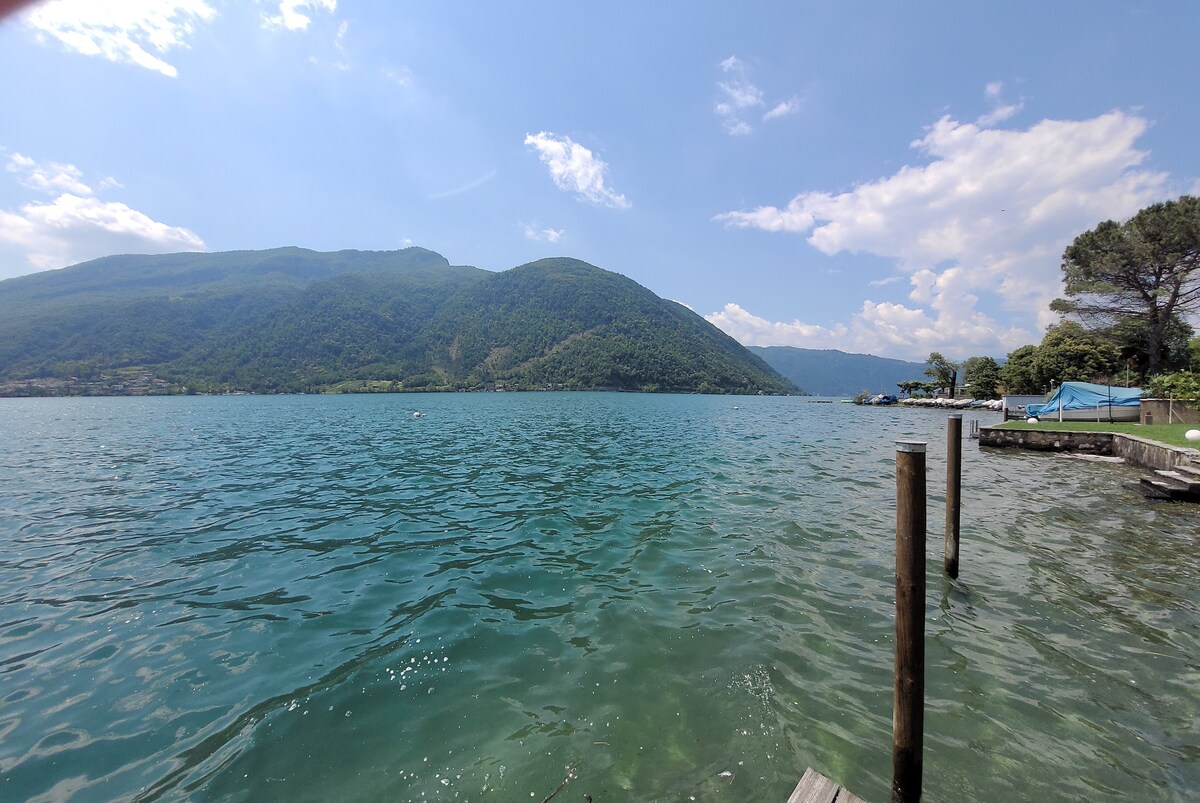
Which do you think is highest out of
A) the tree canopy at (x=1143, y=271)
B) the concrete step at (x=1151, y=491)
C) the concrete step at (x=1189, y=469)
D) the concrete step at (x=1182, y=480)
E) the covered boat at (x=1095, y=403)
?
the tree canopy at (x=1143, y=271)

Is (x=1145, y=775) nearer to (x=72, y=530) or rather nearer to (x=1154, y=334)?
(x=72, y=530)

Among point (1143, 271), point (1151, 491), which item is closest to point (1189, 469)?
point (1151, 491)

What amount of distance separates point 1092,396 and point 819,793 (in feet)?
138

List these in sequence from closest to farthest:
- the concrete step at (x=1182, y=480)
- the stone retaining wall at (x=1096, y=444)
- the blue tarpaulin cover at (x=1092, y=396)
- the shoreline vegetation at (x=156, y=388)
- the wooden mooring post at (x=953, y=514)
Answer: the wooden mooring post at (x=953, y=514), the concrete step at (x=1182, y=480), the stone retaining wall at (x=1096, y=444), the blue tarpaulin cover at (x=1092, y=396), the shoreline vegetation at (x=156, y=388)

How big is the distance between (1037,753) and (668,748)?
11.0 feet

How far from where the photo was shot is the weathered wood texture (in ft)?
9.58

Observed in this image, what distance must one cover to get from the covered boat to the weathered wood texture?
132 ft

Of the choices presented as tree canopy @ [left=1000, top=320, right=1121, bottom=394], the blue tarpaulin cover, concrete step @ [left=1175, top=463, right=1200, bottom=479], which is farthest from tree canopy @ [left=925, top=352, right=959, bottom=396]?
concrete step @ [left=1175, top=463, right=1200, bottom=479]

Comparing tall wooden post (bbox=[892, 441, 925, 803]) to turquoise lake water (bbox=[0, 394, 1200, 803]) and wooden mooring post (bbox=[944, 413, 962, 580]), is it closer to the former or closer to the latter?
turquoise lake water (bbox=[0, 394, 1200, 803])

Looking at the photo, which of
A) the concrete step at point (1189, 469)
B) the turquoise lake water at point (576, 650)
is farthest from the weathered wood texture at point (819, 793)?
the concrete step at point (1189, 469)

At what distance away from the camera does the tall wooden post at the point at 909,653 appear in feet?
12.2

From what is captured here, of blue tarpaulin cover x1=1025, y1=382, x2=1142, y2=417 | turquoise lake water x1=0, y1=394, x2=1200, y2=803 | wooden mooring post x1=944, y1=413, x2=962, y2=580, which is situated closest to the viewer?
turquoise lake water x1=0, y1=394, x2=1200, y2=803

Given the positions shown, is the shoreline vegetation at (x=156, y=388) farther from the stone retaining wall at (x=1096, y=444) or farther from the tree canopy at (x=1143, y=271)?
the stone retaining wall at (x=1096, y=444)

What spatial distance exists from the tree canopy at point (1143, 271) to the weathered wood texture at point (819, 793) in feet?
212
